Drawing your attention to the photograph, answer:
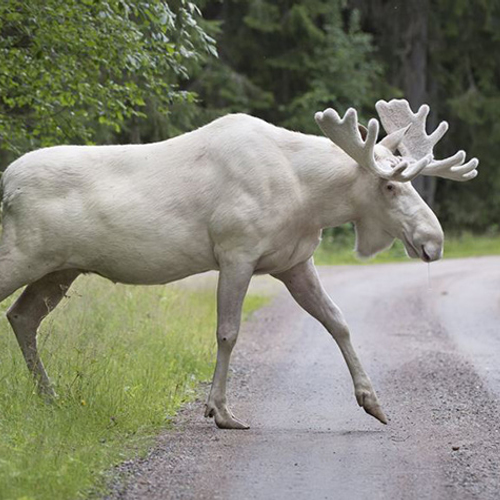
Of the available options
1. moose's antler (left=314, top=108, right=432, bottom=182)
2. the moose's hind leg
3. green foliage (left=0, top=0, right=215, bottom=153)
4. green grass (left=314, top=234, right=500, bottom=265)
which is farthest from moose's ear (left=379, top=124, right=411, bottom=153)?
green grass (left=314, top=234, right=500, bottom=265)

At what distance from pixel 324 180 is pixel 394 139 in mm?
607

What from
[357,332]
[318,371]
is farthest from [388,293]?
[318,371]

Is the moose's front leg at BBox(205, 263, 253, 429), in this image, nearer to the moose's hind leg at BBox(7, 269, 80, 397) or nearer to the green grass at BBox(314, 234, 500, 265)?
the moose's hind leg at BBox(7, 269, 80, 397)

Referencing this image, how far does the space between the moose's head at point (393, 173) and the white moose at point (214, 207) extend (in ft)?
0.03

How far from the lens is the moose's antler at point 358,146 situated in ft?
25.1

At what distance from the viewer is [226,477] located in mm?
6352

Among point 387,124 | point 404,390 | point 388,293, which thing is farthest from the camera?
point 388,293

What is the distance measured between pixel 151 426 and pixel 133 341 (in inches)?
98.7

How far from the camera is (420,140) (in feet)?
27.2

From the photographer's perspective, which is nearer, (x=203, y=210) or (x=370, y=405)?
(x=203, y=210)

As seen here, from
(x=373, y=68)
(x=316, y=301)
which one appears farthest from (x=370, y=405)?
(x=373, y=68)

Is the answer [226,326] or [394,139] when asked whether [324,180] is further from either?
[226,326]

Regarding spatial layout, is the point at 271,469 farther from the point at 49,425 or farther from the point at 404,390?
the point at 404,390

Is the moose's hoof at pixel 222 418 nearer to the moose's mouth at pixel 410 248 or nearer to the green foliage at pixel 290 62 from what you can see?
the moose's mouth at pixel 410 248
